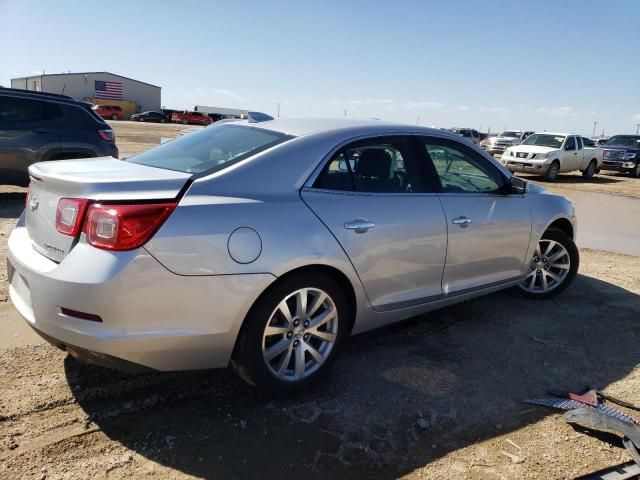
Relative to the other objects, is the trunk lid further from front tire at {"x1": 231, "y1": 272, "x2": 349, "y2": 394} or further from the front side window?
the front side window

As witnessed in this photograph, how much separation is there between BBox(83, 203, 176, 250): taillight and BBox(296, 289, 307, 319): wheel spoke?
887mm

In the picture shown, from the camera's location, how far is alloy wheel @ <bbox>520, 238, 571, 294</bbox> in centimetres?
504

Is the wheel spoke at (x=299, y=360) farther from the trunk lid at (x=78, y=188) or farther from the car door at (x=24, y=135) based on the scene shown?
the car door at (x=24, y=135)

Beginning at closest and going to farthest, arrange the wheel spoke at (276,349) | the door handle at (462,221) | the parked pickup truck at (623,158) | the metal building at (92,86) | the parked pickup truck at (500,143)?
the wheel spoke at (276,349) < the door handle at (462,221) < the parked pickup truck at (623,158) < the parked pickup truck at (500,143) < the metal building at (92,86)

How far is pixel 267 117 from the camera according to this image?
12.7 ft

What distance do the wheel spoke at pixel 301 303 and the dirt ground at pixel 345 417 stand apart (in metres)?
0.53

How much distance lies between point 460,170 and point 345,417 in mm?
2212

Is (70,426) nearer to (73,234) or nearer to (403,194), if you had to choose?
(73,234)

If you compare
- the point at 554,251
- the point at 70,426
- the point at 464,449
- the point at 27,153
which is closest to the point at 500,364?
the point at 464,449

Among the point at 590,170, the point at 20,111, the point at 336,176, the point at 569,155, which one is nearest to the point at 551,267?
the point at 336,176

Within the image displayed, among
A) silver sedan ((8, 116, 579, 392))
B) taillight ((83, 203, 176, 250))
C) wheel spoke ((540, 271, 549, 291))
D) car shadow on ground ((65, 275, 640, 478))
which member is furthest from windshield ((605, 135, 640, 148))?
taillight ((83, 203, 176, 250))

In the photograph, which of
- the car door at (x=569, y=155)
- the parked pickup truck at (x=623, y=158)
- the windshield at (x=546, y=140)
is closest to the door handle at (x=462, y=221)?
the car door at (x=569, y=155)

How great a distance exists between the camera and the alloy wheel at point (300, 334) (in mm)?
2988

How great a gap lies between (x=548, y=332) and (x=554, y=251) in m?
1.06
